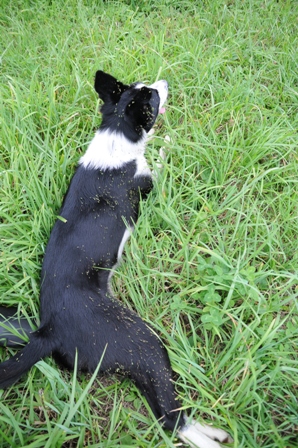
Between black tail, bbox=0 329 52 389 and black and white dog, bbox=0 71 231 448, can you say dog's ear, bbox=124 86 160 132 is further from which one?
black tail, bbox=0 329 52 389

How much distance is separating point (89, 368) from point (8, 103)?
2085 millimetres

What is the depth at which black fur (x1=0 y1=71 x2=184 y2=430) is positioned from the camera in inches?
62.9

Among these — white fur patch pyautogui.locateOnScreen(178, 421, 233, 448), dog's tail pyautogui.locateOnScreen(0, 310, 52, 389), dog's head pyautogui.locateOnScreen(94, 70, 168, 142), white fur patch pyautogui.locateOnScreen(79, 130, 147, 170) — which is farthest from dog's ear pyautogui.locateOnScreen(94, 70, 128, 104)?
white fur patch pyautogui.locateOnScreen(178, 421, 233, 448)

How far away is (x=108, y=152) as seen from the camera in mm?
2080

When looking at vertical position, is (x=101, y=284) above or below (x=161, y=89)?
below

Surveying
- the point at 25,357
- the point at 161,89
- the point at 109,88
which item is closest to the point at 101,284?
the point at 25,357

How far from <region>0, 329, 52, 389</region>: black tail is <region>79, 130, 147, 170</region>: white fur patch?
1.07 metres

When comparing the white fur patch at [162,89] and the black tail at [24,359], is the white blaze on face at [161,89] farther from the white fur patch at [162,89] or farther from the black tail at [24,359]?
the black tail at [24,359]

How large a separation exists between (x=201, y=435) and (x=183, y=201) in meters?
1.35

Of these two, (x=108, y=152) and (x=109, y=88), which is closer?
(x=108, y=152)

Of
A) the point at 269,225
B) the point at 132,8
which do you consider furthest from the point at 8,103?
the point at 269,225

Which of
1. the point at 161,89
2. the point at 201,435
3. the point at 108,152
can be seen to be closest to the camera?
the point at 201,435

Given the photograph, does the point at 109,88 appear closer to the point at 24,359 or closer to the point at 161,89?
the point at 161,89

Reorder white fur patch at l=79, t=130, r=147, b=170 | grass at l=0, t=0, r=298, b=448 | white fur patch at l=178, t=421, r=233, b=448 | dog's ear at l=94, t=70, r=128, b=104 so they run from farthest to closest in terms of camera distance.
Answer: dog's ear at l=94, t=70, r=128, b=104 → white fur patch at l=79, t=130, r=147, b=170 → grass at l=0, t=0, r=298, b=448 → white fur patch at l=178, t=421, r=233, b=448
